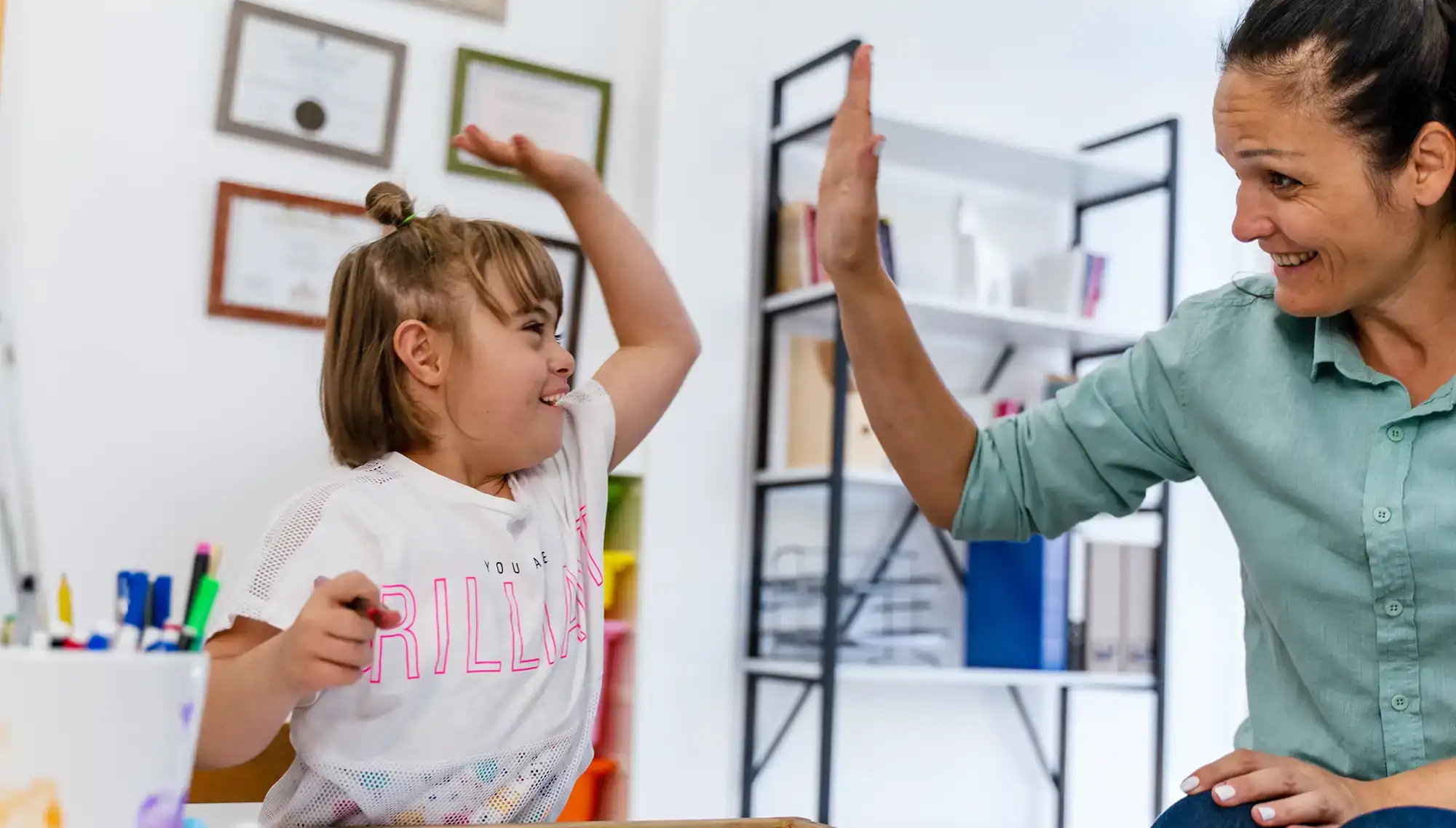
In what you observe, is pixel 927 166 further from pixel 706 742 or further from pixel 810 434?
pixel 706 742

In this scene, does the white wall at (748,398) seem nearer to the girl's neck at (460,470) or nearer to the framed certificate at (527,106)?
the framed certificate at (527,106)

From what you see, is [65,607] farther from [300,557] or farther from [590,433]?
[590,433]

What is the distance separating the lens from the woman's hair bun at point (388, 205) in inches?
46.8

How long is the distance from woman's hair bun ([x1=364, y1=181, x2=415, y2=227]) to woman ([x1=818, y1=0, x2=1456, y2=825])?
1.25ft

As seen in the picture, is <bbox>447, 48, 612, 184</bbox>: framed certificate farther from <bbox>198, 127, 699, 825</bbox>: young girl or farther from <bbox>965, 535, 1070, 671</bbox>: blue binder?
<bbox>198, 127, 699, 825</bbox>: young girl

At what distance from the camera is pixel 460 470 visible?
1105mm

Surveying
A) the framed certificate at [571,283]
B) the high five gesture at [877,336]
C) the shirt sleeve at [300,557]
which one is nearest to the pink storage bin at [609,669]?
the framed certificate at [571,283]

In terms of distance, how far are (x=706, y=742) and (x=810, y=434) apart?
675 mm

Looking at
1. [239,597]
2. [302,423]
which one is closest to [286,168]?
[302,423]

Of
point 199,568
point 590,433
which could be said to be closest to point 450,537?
point 590,433

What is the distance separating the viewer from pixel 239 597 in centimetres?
87

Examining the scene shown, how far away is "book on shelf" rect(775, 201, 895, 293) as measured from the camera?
2752mm

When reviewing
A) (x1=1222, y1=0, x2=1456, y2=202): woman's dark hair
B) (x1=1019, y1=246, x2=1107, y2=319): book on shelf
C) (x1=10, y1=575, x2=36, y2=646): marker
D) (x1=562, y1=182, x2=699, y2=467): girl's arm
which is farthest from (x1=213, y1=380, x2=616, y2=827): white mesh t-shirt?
(x1=1019, y1=246, x2=1107, y2=319): book on shelf

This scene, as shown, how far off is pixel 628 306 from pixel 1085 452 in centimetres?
46
